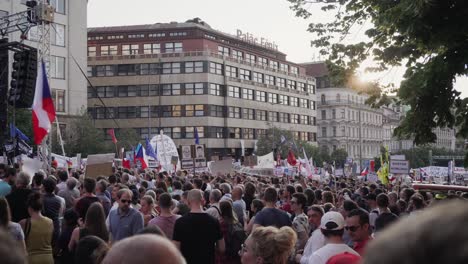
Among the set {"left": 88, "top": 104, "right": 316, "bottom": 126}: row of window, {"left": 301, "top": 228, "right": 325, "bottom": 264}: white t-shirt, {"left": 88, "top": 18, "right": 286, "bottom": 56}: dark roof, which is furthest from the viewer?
{"left": 88, "top": 18, "right": 286, "bottom": 56}: dark roof

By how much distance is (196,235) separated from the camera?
7.38 m

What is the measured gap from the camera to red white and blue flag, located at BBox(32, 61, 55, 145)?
16.4 meters

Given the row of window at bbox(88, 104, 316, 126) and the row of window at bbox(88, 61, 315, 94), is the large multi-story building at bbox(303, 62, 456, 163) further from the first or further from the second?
the row of window at bbox(88, 104, 316, 126)

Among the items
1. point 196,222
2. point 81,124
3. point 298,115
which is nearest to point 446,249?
point 196,222

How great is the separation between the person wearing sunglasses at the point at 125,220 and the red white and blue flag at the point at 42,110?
8.53 meters

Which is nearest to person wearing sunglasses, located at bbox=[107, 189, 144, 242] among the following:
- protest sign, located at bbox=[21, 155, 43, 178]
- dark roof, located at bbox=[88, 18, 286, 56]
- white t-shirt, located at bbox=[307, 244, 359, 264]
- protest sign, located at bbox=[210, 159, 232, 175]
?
white t-shirt, located at bbox=[307, 244, 359, 264]

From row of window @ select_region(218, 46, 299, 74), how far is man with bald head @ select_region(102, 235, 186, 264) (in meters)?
80.8

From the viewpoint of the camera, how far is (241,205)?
1079 centimetres

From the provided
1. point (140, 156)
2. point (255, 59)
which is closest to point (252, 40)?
point (255, 59)

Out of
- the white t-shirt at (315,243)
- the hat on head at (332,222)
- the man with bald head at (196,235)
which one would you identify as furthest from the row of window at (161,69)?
the hat on head at (332,222)

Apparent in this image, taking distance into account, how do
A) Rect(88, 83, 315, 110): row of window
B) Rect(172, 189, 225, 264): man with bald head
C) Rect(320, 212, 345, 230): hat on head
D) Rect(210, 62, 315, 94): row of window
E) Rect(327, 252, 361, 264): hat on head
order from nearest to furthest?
Rect(327, 252, 361, 264): hat on head < Rect(320, 212, 345, 230): hat on head < Rect(172, 189, 225, 264): man with bald head < Rect(88, 83, 315, 110): row of window < Rect(210, 62, 315, 94): row of window

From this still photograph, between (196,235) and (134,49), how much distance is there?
77.2 meters

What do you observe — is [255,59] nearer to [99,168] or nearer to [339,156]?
[339,156]

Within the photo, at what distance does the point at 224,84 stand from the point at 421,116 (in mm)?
71469
